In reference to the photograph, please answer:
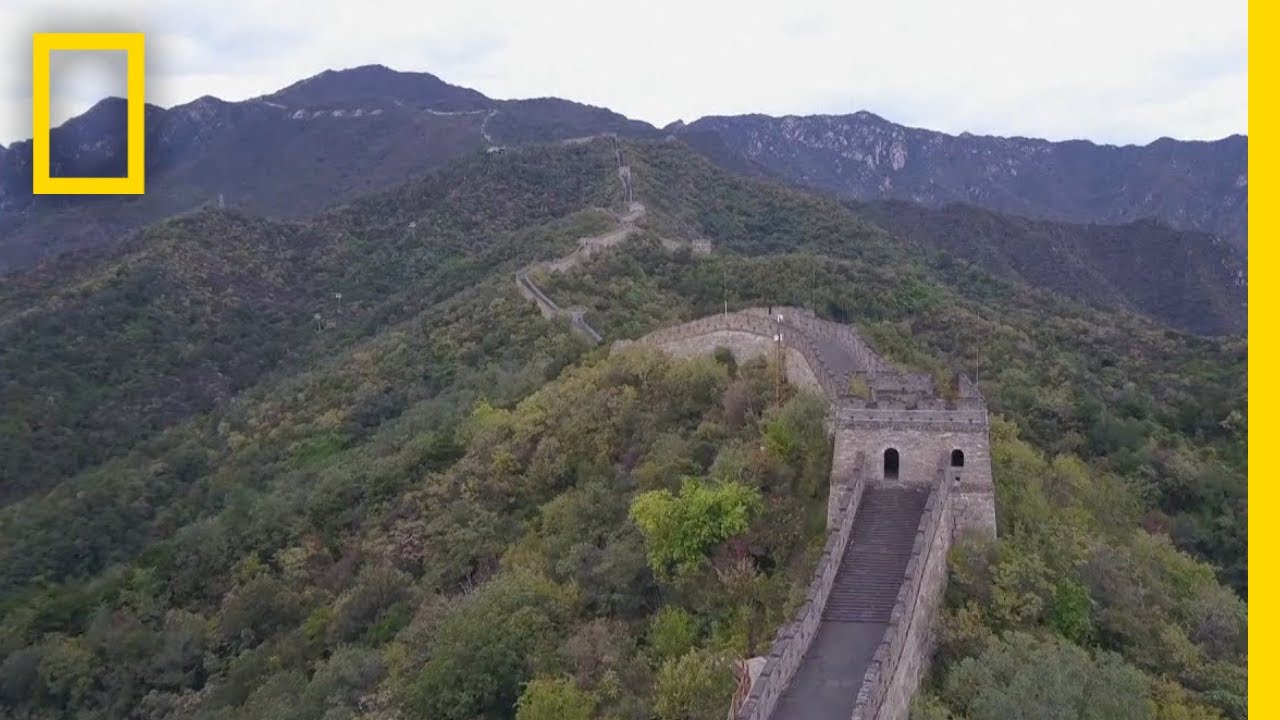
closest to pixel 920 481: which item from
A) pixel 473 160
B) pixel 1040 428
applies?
pixel 1040 428

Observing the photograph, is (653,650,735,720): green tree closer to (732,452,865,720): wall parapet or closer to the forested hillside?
the forested hillside

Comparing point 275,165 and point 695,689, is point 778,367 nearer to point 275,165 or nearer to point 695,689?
point 695,689

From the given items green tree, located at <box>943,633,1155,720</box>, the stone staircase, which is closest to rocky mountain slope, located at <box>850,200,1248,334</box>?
the stone staircase


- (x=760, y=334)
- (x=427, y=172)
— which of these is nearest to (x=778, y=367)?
(x=760, y=334)

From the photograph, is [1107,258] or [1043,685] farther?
[1107,258]

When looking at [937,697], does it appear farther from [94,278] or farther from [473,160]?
[473,160]

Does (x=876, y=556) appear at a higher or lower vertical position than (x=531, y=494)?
higher

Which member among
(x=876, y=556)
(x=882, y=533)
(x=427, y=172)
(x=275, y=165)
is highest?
(x=275, y=165)
